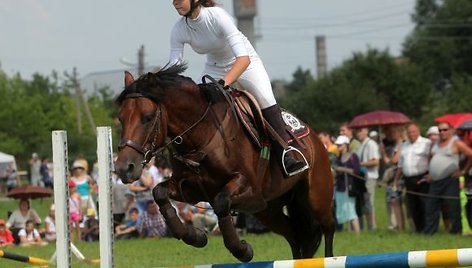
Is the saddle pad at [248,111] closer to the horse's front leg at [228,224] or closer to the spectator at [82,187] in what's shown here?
the horse's front leg at [228,224]

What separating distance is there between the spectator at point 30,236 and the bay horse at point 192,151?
965cm

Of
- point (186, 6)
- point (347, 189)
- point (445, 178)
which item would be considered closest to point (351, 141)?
point (347, 189)

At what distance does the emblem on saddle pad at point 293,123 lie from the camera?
890 centimetres

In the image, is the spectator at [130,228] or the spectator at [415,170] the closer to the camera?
the spectator at [415,170]

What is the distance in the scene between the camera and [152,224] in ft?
61.3

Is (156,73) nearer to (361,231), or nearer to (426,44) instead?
(361,231)

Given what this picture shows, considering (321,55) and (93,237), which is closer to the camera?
(93,237)

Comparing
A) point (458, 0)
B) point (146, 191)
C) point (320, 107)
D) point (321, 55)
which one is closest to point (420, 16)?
point (458, 0)

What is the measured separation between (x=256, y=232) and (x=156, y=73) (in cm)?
1107

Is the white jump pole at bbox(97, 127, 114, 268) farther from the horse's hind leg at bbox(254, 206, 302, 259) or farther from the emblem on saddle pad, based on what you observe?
the horse's hind leg at bbox(254, 206, 302, 259)

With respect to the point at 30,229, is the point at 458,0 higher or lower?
higher

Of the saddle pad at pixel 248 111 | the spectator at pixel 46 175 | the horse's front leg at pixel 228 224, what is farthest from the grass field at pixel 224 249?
the spectator at pixel 46 175

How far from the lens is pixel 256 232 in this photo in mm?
18297

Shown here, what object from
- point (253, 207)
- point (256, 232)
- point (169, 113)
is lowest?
point (256, 232)
